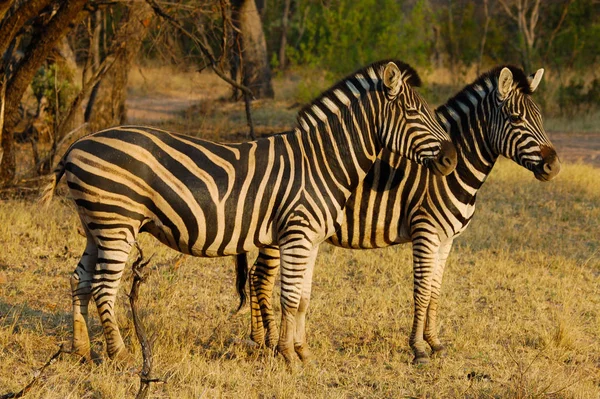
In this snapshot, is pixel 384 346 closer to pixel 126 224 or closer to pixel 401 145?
pixel 401 145

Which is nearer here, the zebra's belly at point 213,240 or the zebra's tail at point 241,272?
the zebra's belly at point 213,240

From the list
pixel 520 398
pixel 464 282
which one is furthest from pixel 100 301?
pixel 464 282

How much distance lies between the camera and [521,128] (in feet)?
19.8

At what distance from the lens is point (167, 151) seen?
17.9 feet

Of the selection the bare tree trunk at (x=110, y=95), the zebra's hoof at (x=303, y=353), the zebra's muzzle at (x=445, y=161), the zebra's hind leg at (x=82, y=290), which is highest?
the zebra's muzzle at (x=445, y=161)

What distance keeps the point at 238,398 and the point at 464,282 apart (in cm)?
395

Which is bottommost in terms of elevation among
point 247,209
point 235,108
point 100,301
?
point 235,108

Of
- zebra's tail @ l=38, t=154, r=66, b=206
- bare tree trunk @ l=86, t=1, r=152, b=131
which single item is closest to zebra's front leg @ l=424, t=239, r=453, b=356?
zebra's tail @ l=38, t=154, r=66, b=206

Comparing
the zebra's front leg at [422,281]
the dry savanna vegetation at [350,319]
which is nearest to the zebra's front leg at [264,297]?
the dry savanna vegetation at [350,319]

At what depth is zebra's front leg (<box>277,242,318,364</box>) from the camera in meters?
5.57

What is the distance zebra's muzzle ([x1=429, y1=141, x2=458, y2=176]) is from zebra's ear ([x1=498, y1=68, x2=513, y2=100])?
0.74 m

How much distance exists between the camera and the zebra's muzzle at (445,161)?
18.6 ft

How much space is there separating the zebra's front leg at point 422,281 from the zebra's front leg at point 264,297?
113cm

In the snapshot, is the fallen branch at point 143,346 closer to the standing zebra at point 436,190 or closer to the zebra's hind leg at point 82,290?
the zebra's hind leg at point 82,290
